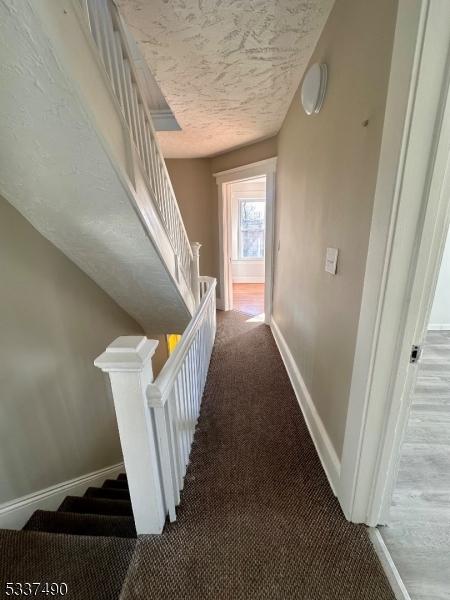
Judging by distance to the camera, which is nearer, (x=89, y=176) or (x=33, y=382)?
(x=89, y=176)

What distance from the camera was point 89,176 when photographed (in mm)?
1110

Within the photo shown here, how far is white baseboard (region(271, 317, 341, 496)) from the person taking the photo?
1.31m

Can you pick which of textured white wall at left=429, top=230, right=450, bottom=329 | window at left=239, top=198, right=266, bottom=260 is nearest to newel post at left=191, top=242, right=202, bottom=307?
textured white wall at left=429, top=230, right=450, bottom=329

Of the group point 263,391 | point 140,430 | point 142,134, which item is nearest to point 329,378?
point 263,391

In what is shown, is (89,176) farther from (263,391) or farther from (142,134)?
(263,391)

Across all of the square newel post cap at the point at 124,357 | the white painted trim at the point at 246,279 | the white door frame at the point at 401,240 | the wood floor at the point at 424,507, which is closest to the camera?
the white door frame at the point at 401,240

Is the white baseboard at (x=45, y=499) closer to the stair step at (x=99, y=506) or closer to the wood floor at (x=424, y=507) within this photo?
the stair step at (x=99, y=506)

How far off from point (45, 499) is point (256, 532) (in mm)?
1848

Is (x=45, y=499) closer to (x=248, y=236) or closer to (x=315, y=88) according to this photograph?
(x=315, y=88)

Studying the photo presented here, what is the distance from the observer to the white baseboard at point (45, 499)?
1.82 meters

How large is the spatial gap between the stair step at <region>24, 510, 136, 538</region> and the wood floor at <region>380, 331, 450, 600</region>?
51.8 inches

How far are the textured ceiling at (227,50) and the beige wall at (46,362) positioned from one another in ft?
4.47

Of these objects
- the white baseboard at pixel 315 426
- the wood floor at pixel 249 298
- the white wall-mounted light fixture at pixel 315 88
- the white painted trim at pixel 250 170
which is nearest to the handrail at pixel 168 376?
the white baseboard at pixel 315 426

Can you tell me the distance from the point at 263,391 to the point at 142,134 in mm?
1983
